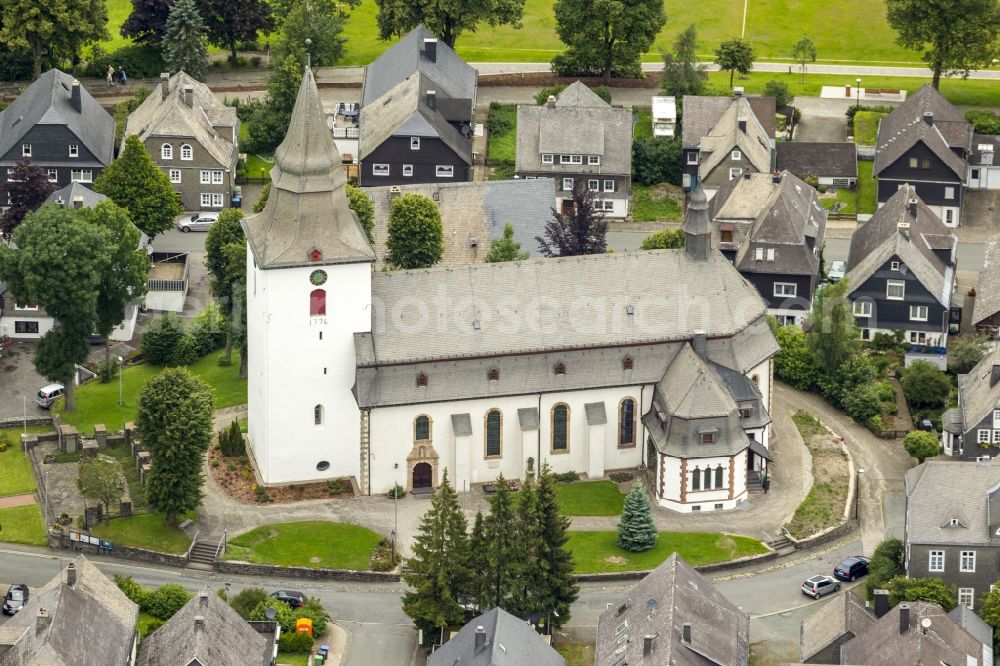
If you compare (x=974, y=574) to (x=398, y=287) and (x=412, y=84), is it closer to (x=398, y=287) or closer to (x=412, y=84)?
(x=398, y=287)

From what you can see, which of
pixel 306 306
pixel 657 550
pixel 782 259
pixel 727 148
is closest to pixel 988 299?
pixel 782 259

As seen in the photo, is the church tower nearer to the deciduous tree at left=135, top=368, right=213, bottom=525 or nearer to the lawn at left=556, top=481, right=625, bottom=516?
the deciduous tree at left=135, top=368, right=213, bottom=525

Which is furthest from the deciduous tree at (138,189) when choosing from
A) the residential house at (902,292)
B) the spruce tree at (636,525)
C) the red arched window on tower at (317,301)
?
the spruce tree at (636,525)

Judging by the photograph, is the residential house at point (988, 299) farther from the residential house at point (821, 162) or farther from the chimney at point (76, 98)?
the chimney at point (76, 98)

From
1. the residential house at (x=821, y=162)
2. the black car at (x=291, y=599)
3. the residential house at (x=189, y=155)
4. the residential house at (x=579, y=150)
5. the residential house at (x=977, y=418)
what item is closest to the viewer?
the black car at (x=291, y=599)

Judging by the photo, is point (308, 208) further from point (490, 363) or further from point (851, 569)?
point (851, 569)
